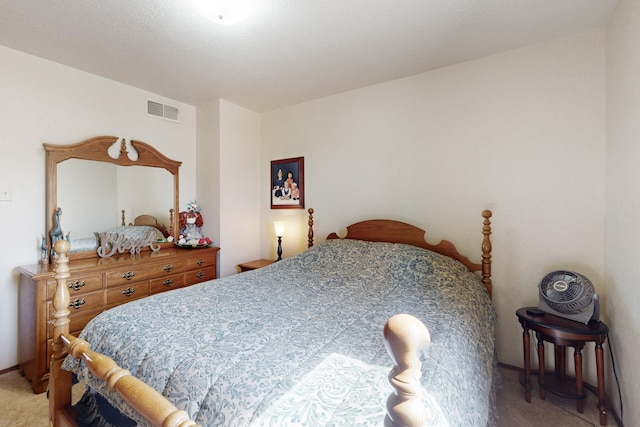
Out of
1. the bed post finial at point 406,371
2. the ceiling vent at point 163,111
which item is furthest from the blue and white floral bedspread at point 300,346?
the ceiling vent at point 163,111

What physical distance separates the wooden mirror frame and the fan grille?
3.41 m

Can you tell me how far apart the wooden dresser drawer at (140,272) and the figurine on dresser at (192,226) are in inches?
16.0

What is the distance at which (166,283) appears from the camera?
9.08 ft

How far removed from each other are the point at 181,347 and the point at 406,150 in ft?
7.81

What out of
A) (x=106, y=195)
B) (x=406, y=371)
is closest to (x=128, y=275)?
(x=106, y=195)

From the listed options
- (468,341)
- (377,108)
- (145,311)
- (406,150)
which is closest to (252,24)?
(377,108)

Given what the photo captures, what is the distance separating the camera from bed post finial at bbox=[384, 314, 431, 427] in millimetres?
600

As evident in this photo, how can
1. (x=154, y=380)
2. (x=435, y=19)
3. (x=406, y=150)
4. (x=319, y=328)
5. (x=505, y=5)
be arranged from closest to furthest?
(x=154, y=380) → (x=319, y=328) → (x=505, y=5) → (x=435, y=19) → (x=406, y=150)

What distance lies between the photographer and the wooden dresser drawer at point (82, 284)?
2158 mm

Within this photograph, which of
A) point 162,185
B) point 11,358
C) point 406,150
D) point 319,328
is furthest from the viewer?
point 162,185

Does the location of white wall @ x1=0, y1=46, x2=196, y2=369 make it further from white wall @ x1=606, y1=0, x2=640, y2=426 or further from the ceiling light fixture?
white wall @ x1=606, y1=0, x2=640, y2=426

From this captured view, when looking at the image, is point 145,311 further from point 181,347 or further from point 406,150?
point 406,150

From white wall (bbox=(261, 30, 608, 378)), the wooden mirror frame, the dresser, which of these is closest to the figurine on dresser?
the wooden mirror frame

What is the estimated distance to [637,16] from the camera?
149 cm
